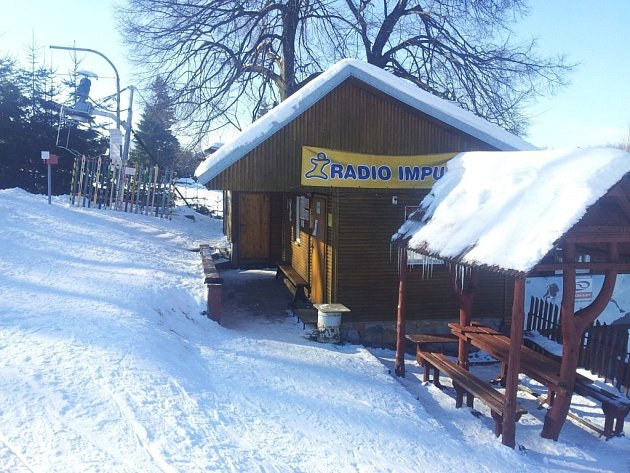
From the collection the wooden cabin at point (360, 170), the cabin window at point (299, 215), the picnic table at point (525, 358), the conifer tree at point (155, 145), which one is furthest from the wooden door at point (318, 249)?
the conifer tree at point (155, 145)

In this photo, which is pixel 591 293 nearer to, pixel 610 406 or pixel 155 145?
pixel 610 406

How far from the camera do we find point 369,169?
9664mm

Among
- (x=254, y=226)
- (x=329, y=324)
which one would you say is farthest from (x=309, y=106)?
(x=254, y=226)

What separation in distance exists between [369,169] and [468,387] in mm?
4445

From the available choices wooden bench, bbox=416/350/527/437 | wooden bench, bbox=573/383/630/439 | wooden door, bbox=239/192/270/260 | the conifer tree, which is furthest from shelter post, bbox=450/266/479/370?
the conifer tree

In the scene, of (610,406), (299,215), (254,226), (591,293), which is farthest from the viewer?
(254,226)

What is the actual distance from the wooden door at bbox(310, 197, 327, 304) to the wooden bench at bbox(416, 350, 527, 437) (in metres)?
→ 3.02

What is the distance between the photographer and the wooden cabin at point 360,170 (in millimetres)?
9102

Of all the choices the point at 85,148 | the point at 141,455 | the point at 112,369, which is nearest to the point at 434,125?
the point at 112,369

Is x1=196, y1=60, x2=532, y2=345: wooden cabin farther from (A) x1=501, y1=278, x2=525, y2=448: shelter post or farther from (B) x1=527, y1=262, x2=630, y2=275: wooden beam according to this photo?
(A) x1=501, y1=278, x2=525, y2=448: shelter post

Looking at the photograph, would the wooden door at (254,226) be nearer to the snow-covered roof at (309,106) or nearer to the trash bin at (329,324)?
the snow-covered roof at (309,106)

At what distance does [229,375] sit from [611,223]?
491cm

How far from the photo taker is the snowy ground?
4523 mm

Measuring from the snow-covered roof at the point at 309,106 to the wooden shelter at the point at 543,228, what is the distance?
111 inches
